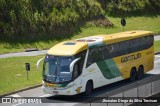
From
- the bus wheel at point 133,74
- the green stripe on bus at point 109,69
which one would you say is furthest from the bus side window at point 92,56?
the bus wheel at point 133,74

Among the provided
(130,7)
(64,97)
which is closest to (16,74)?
(64,97)

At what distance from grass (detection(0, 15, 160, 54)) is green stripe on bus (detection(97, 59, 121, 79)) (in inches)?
651

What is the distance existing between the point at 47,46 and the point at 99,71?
62.8 ft

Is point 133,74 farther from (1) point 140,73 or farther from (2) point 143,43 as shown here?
(2) point 143,43

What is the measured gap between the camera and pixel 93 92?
76.3 ft

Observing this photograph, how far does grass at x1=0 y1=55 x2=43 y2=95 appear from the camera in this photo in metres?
24.8

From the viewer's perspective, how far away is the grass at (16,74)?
81.2 ft

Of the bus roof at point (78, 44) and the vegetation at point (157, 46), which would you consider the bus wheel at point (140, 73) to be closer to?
the bus roof at point (78, 44)

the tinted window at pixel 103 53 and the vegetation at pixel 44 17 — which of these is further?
the vegetation at pixel 44 17

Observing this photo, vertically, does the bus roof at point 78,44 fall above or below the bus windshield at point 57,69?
above

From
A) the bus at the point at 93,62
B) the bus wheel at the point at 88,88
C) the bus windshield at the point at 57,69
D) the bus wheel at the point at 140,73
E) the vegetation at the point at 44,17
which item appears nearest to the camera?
the bus windshield at the point at 57,69

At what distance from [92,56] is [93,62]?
0.36 metres

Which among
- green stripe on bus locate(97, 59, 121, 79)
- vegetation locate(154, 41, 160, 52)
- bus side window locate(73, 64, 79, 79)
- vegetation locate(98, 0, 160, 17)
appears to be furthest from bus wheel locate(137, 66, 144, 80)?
vegetation locate(98, 0, 160, 17)

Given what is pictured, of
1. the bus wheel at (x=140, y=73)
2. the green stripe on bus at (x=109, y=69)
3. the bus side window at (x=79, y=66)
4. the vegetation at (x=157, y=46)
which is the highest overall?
the bus side window at (x=79, y=66)
